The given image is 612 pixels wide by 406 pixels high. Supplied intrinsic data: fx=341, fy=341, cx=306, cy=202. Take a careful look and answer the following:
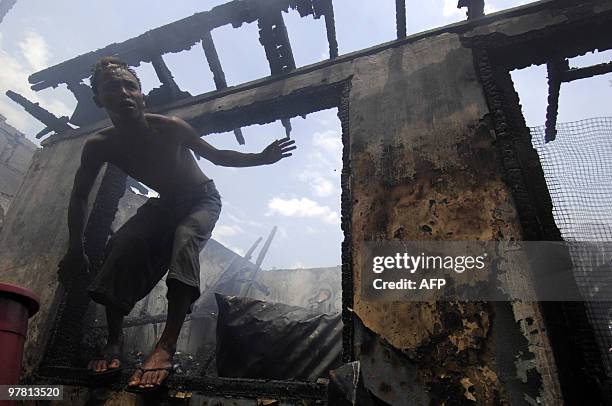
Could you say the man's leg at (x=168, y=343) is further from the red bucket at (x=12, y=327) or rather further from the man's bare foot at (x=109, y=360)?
the red bucket at (x=12, y=327)

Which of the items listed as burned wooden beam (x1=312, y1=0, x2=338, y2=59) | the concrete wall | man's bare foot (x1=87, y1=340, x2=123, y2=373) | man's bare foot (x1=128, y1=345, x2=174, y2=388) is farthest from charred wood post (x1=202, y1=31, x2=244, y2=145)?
man's bare foot (x1=128, y1=345, x2=174, y2=388)

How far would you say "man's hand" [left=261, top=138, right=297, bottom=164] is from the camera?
2.63m

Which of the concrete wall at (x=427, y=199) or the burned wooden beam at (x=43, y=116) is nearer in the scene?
the concrete wall at (x=427, y=199)

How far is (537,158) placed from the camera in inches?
85.7

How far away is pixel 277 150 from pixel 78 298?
7.78 feet

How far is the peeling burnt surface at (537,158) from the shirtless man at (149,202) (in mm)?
1519

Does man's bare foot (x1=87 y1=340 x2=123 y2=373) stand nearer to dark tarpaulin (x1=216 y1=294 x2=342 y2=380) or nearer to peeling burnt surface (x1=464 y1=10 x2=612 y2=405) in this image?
dark tarpaulin (x1=216 y1=294 x2=342 y2=380)

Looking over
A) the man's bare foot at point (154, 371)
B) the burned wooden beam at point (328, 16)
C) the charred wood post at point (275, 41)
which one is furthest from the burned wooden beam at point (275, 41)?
the man's bare foot at point (154, 371)

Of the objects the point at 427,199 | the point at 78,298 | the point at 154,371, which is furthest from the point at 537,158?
the point at 78,298

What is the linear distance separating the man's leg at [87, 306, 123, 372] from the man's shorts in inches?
2.8

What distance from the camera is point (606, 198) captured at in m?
2.38

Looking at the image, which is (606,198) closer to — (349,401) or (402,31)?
(402,31)

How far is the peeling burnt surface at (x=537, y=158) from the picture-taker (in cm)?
157

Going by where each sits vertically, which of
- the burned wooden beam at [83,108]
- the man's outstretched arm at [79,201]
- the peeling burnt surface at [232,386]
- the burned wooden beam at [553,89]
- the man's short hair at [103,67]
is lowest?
the peeling burnt surface at [232,386]
